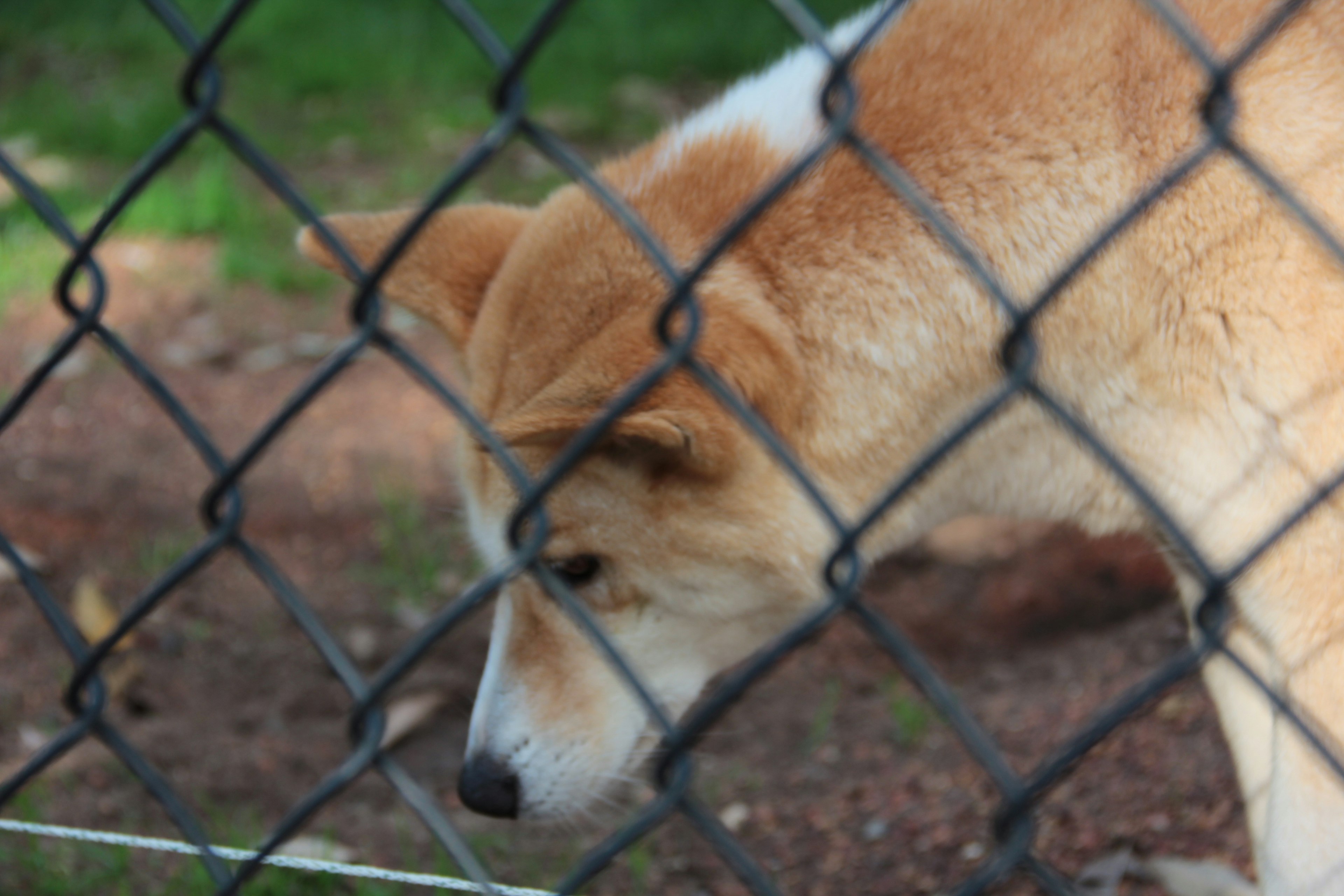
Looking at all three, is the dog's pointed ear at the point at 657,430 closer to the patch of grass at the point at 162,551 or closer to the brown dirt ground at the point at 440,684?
the brown dirt ground at the point at 440,684

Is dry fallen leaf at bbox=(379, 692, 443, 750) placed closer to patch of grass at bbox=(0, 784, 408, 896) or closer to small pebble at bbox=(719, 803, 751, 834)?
patch of grass at bbox=(0, 784, 408, 896)

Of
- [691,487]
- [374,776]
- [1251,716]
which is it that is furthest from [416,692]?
[1251,716]

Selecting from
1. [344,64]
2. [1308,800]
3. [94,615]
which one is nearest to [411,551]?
[94,615]

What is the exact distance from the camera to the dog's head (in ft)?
5.66

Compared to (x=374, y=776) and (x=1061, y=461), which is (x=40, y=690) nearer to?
(x=374, y=776)

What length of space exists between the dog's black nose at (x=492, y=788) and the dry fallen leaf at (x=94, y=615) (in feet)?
3.69

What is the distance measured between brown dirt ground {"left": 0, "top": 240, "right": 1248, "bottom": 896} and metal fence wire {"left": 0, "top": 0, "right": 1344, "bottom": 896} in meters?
1.13

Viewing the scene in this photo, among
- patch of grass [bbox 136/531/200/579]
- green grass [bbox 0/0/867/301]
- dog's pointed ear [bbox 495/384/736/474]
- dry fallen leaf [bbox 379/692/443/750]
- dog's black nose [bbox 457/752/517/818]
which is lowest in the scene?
dog's black nose [bbox 457/752/517/818]

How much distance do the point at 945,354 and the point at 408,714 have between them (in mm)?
1614

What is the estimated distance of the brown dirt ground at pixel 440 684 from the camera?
2.30 metres

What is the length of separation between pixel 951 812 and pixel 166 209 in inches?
150

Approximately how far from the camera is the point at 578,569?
2004 millimetres

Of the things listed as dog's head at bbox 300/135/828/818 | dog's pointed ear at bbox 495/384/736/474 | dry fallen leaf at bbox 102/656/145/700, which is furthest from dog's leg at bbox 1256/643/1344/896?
dry fallen leaf at bbox 102/656/145/700

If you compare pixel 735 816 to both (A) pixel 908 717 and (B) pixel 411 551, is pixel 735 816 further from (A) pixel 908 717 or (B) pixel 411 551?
(B) pixel 411 551
